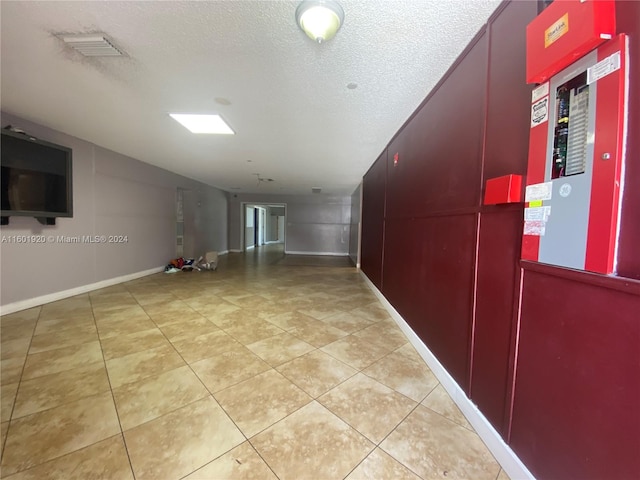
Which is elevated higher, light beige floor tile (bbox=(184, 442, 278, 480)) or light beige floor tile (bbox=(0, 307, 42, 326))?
light beige floor tile (bbox=(184, 442, 278, 480))

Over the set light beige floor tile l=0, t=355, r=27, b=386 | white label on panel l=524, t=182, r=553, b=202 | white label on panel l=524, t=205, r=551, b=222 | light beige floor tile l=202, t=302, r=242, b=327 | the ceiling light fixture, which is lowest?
light beige floor tile l=202, t=302, r=242, b=327

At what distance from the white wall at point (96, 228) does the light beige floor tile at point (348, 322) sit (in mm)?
4144

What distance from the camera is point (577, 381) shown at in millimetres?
892

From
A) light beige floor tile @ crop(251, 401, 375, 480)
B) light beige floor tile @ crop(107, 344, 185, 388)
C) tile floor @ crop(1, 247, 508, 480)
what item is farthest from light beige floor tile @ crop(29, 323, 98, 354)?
light beige floor tile @ crop(251, 401, 375, 480)

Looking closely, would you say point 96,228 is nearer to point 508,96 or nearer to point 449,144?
point 449,144

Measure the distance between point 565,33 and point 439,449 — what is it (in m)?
2.02

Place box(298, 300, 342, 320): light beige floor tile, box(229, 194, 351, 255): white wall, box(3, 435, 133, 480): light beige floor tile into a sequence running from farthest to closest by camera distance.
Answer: box(229, 194, 351, 255): white wall
box(298, 300, 342, 320): light beige floor tile
box(3, 435, 133, 480): light beige floor tile

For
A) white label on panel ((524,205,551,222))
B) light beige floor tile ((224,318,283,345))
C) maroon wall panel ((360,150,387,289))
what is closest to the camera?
white label on panel ((524,205,551,222))

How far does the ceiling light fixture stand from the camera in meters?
1.29

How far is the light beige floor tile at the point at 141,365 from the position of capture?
1.82m

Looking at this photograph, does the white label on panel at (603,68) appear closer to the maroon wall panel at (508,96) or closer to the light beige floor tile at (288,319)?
the maroon wall panel at (508,96)

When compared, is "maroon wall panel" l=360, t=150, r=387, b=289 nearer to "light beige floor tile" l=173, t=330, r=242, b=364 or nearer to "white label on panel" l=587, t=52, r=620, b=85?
"light beige floor tile" l=173, t=330, r=242, b=364

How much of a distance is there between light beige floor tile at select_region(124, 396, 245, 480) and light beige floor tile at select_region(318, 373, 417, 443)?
0.64 meters

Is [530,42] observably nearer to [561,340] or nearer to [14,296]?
[561,340]
